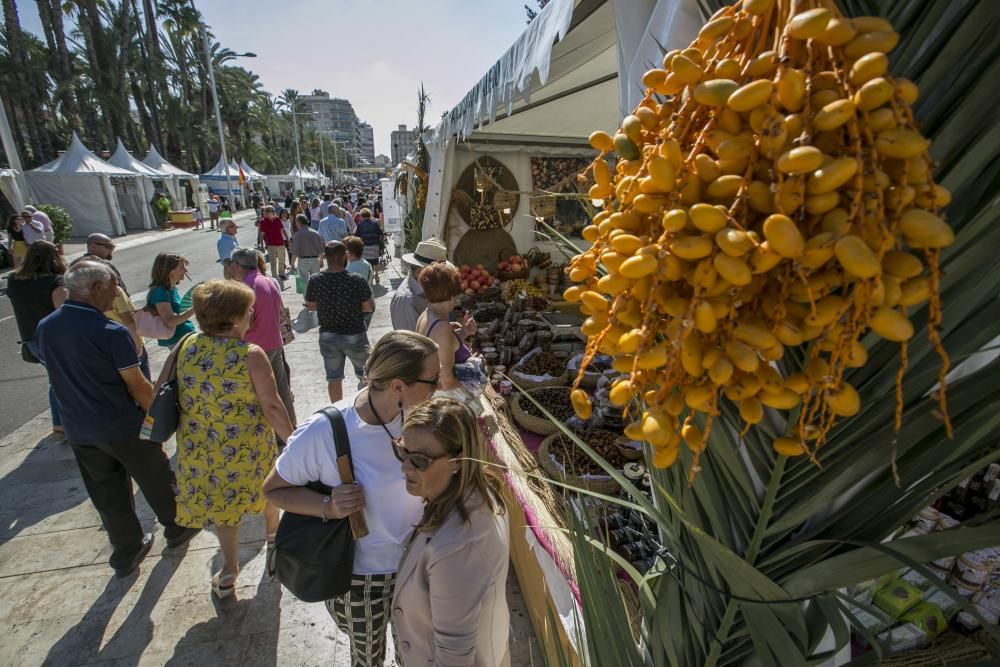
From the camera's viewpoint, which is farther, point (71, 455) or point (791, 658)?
point (71, 455)

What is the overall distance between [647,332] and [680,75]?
32cm

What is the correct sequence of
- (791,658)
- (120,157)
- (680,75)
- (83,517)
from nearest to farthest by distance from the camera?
(680,75) < (791,658) < (83,517) < (120,157)

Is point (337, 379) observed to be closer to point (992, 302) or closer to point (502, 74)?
point (502, 74)

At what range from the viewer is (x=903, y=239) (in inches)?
20.6

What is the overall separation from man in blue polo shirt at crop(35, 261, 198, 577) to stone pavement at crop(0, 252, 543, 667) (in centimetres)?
27

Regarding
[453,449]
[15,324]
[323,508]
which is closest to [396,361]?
[453,449]

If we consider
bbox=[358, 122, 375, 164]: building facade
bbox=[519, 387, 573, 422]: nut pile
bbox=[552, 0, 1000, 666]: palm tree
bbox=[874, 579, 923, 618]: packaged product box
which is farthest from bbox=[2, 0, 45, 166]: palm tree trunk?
bbox=[358, 122, 375, 164]: building facade

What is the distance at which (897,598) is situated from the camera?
1.73 meters

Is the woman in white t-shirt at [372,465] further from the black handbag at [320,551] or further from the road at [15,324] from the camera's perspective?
the road at [15,324]

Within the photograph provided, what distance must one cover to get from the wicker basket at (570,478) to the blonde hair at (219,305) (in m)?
1.86

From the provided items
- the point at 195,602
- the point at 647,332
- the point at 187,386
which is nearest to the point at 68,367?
the point at 187,386

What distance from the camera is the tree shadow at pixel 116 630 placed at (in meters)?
2.58

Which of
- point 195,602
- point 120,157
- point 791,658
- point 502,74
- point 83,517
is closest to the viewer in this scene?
point 791,658

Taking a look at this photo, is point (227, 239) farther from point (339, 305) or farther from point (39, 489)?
point (39, 489)
